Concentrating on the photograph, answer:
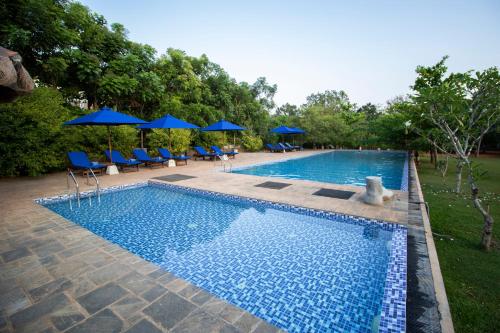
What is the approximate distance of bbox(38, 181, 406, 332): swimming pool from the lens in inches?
98.3

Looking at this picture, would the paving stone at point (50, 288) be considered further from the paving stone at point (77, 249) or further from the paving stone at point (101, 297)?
the paving stone at point (77, 249)

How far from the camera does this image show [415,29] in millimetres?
12469

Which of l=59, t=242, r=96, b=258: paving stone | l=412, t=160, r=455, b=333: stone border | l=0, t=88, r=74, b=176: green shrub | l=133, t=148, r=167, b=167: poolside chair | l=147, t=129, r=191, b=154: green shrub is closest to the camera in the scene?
l=412, t=160, r=455, b=333: stone border

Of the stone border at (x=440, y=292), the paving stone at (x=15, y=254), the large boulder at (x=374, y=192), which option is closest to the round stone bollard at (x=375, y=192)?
the large boulder at (x=374, y=192)

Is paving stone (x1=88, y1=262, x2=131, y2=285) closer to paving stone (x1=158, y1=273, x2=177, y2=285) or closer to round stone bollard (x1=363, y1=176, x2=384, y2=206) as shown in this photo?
paving stone (x1=158, y1=273, x2=177, y2=285)

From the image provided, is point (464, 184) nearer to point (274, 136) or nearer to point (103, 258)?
point (103, 258)

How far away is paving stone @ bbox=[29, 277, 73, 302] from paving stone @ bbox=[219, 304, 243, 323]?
5.36 ft

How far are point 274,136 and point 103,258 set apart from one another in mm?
22089

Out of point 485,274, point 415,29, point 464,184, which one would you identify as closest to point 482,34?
point 415,29

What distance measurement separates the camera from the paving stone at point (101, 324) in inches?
72.6

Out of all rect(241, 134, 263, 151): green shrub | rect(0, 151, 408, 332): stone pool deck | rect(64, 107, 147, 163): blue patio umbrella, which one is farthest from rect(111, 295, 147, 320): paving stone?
rect(241, 134, 263, 151): green shrub

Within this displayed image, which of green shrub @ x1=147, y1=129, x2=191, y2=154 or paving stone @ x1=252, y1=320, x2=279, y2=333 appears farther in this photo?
green shrub @ x1=147, y1=129, x2=191, y2=154

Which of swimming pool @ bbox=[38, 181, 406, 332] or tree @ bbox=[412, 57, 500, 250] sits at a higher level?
tree @ bbox=[412, 57, 500, 250]

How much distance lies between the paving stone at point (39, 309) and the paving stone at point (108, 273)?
1.07ft
